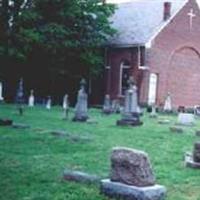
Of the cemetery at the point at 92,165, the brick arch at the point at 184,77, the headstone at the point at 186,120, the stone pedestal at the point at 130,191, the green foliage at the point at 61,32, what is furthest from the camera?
the brick arch at the point at 184,77

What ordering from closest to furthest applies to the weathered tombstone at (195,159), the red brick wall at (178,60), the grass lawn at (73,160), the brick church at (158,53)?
the grass lawn at (73,160)
the weathered tombstone at (195,159)
the brick church at (158,53)
the red brick wall at (178,60)

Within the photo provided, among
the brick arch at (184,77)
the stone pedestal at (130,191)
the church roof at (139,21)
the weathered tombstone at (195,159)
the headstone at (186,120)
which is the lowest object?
the stone pedestal at (130,191)

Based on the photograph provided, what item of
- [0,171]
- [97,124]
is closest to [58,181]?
[0,171]

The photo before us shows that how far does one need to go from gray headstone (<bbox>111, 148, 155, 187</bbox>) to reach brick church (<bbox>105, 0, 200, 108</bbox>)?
35050 millimetres

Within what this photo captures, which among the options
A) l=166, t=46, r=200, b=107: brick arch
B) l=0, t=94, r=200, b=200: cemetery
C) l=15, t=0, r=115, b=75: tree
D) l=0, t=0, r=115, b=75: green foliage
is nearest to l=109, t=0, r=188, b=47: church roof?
l=15, t=0, r=115, b=75: tree

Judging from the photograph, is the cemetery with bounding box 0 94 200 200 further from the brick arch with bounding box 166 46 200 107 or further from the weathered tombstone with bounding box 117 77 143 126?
the brick arch with bounding box 166 46 200 107

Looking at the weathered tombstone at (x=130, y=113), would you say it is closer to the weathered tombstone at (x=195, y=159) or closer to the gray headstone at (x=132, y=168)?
the weathered tombstone at (x=195, y=159)

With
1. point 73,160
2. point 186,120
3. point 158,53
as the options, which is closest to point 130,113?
point 186,120

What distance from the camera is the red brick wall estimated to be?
45156mm

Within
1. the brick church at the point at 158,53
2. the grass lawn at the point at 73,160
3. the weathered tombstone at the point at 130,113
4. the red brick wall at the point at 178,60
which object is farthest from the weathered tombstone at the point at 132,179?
the red brick wall at the point at 178,60

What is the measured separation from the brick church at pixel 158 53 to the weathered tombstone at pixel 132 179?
35.1 m

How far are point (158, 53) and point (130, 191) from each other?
3679cm

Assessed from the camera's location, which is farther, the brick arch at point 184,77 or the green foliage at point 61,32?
the brick arch at point 184,77

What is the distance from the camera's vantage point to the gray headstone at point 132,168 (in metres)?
8.81
